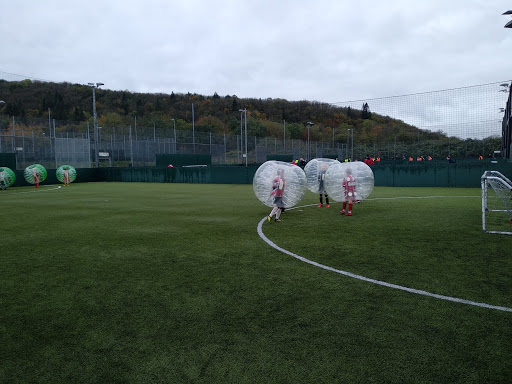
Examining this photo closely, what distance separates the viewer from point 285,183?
10.5 metres

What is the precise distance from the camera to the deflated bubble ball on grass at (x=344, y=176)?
11.6 meters

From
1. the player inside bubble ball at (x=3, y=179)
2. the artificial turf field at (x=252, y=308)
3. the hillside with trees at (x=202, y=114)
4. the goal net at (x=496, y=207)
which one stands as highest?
the hillside with trees at (x=202, y=114)

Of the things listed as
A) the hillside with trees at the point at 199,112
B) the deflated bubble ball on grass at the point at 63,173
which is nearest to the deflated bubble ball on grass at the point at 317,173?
the hillside with trees at the point at 199,112

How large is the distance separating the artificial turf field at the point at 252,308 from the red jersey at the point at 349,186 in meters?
2.64

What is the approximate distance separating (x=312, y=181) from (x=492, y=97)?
2173cm

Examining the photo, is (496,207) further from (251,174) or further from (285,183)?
(251,174)

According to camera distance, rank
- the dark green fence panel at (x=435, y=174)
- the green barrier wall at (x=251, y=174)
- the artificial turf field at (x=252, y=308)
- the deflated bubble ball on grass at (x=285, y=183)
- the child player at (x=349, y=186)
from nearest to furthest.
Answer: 1. the artificial turf field at (x=252, y=308)
2. the deflated bubble ball on grass at (x=285, y=183)
3. the child player at (x=349, y=186)
4. the dark green fence panel at (x=435, y=174)
5. the green barrier wall at (x=251, y=174)

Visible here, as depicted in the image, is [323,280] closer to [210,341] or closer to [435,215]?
[210,341]

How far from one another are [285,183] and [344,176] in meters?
2.11

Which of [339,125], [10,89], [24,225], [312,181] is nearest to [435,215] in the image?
[312,181]

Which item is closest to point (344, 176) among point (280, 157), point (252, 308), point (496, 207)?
point (496, 207)

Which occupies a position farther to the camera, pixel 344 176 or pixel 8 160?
pixel 8 160

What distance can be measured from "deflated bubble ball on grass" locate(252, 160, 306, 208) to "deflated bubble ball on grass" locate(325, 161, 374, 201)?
1.26 m

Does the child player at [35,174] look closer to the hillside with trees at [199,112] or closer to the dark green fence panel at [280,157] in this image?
the hillside with trees at [199,112]
